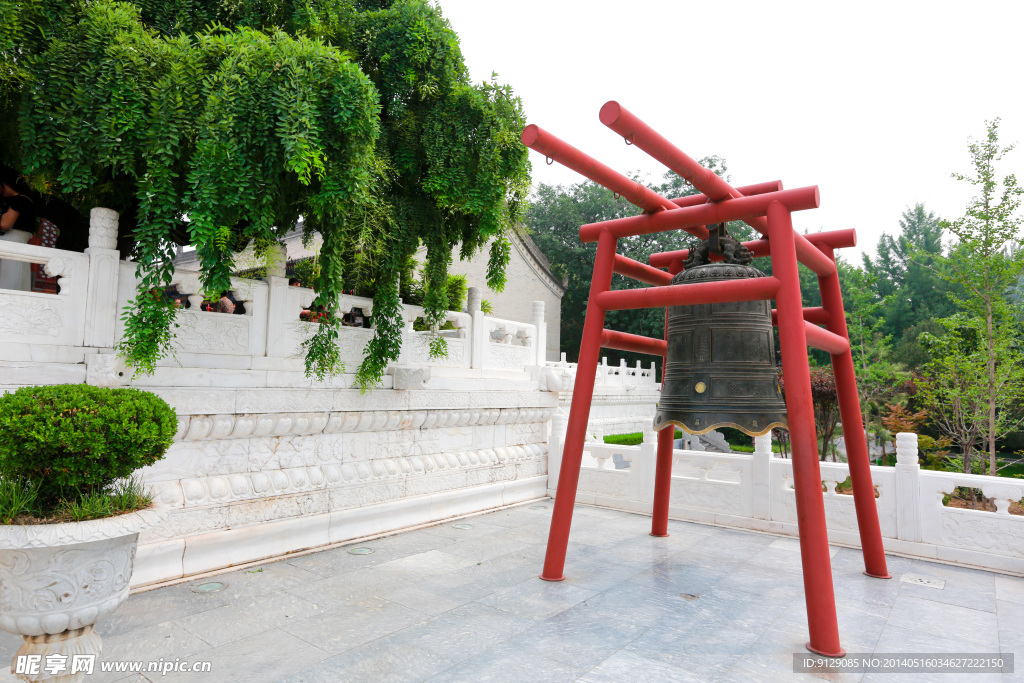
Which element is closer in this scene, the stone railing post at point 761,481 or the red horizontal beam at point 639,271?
the red horizontal beam at point 639,271

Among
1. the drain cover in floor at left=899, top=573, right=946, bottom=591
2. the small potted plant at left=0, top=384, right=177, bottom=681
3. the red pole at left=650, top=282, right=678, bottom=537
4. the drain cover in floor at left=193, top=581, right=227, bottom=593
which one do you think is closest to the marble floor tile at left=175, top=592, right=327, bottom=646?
the drain cover in floor at left=193, top=581, right=227, bottom=593

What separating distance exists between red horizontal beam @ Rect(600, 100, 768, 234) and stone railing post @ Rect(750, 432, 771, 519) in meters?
2.88

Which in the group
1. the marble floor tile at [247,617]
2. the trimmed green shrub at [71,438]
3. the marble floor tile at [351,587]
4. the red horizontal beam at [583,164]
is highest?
the red horizontal beam at [583,164]

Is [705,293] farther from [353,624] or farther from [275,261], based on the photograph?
[275,261]

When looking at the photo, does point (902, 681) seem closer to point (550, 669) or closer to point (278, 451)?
point (550, 669)

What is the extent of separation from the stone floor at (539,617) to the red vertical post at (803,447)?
246mm

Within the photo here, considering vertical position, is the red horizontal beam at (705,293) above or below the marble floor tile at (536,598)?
above

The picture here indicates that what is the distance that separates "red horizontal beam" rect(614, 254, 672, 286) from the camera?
4.67m

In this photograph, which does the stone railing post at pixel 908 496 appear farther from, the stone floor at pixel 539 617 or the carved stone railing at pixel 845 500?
the stone floor at pixel 539 617

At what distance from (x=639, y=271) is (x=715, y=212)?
1.10 metres

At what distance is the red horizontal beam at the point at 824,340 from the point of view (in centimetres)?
374

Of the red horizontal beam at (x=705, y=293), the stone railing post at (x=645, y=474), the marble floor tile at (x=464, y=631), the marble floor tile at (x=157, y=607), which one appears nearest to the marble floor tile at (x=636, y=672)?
the marble floor tile at (x=464, y=631)

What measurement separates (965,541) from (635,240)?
2264 cm

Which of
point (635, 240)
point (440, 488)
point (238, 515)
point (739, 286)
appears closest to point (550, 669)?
point (739, 286)
